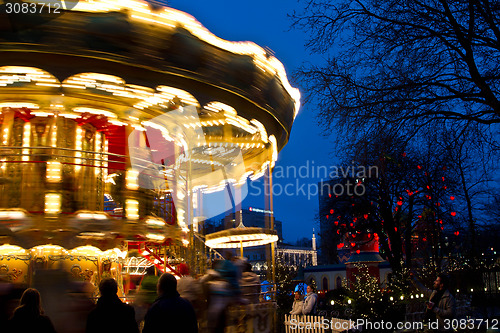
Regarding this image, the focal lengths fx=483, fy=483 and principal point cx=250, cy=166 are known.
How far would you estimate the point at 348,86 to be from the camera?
886 cm

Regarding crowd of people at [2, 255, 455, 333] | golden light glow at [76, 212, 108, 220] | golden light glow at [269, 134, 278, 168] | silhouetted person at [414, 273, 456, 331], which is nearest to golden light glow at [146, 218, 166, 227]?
golden light glow at [76, 212, 108, 220]

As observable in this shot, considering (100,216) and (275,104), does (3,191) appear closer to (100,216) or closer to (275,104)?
(100,216)

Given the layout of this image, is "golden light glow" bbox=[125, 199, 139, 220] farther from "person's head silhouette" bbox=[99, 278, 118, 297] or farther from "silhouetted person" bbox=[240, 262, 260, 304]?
"person's head silhouette" bbox=[99, 278, 118, 297]

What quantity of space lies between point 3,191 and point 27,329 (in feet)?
16.3

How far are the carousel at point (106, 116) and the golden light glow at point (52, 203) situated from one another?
0.02 metres

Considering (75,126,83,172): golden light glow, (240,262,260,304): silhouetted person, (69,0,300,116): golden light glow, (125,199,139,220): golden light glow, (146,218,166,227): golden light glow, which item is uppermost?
(69,0,300,116): golden light glow

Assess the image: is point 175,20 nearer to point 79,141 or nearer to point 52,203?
point 79,141

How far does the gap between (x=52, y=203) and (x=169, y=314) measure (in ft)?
17.5

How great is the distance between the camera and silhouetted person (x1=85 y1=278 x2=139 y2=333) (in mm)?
4484

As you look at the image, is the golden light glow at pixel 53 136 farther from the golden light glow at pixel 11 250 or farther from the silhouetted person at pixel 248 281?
the silhouetted person at pixel 248 281

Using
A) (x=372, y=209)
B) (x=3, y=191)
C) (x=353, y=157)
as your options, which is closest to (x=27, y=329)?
(x=3, y=191)

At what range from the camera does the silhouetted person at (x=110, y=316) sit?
177 inches

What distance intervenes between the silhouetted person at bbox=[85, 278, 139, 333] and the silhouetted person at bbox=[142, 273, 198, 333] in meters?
0.26

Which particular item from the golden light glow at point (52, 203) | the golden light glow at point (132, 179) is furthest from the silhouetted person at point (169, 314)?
the golden light glow at point (132, 179)
